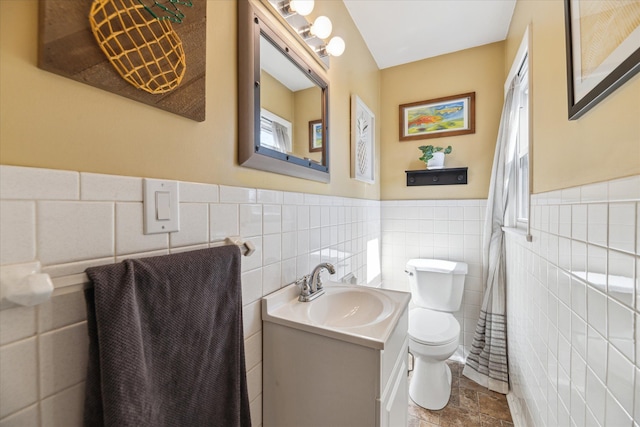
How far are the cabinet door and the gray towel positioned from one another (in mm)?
419

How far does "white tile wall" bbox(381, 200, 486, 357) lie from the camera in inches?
81.5

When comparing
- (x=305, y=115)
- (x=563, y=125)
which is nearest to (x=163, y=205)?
(x=305, y=115)

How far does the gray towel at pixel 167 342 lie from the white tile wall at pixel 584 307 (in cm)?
90

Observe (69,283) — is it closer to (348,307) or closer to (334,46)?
(348,307)

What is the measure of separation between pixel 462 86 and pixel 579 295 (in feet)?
6.26

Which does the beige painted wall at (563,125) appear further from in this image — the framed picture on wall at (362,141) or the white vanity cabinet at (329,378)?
the framed picture on wall at (362,141)

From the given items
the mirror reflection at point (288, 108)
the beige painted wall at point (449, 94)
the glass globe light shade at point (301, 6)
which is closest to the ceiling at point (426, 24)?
the beige painted wall at point (449, 94)

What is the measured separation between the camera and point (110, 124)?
551mm

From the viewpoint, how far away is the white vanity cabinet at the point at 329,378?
0.78 metres

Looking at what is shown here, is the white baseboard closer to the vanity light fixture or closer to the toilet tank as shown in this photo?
the toilet tank

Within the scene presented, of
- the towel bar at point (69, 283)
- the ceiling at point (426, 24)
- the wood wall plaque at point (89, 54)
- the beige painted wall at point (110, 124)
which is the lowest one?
the towel bar at point (69, 283)

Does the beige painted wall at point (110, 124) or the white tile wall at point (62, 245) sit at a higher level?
the beige painted wall at point (110, 124)

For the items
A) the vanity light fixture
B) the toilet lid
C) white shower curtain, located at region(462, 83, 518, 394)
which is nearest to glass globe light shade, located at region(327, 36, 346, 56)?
the vanity light fixture

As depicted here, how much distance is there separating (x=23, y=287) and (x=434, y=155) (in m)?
2.28
